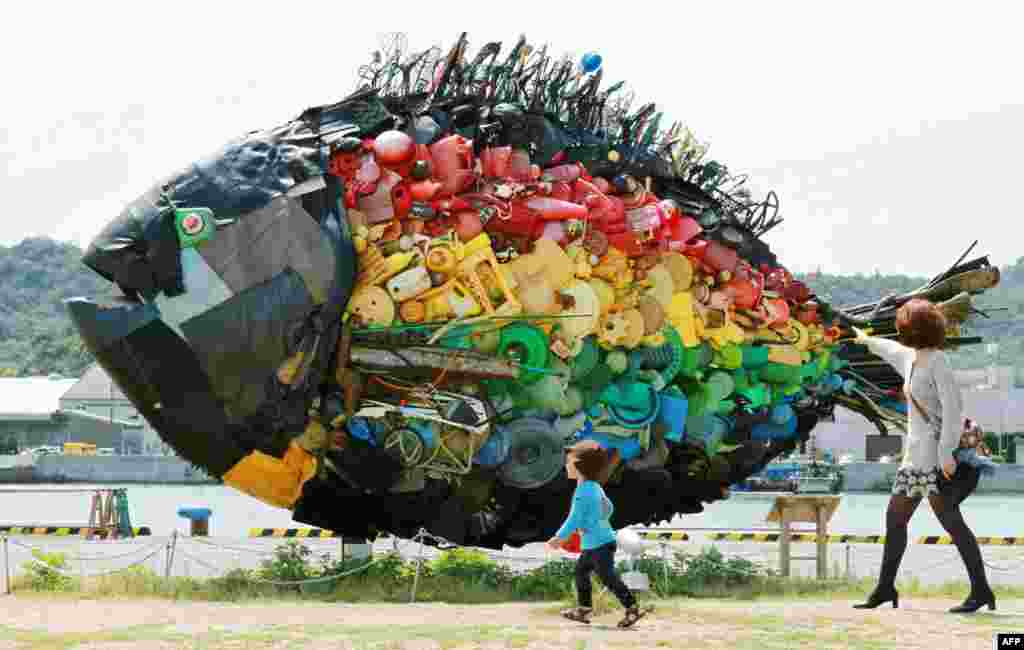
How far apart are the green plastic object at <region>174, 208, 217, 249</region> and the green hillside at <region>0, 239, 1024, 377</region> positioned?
96.4 metres

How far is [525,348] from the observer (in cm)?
1349

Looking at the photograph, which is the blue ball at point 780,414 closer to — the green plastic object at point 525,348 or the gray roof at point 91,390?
the green plastic object at point 525,348

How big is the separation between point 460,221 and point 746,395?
10.8 ft

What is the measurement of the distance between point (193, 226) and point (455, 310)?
2.13m

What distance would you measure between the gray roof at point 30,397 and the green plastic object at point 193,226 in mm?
65845

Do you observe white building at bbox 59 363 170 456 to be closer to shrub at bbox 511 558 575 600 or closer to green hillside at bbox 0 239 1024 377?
green hillside at bbox 0 239 1024 377

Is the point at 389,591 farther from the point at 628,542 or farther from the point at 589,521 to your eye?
the point at 589,521

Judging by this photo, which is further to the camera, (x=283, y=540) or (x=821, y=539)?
(x=283, y=540)

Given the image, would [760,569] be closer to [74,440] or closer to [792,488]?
[792,488]

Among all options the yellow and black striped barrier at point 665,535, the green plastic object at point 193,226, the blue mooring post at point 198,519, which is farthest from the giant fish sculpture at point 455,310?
the blue mooring post at point 198,519

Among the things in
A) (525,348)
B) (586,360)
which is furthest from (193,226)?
(586,360)

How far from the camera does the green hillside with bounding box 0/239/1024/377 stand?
12206cm

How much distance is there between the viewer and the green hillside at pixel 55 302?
122062mm

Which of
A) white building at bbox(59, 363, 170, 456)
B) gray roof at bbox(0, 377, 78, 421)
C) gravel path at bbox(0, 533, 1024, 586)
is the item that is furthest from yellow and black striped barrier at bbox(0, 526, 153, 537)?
gray roof at bbox(0, 377, 78, 421)
